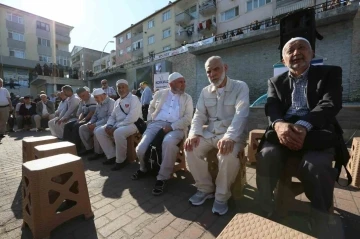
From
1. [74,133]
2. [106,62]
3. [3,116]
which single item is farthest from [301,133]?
[106,62]

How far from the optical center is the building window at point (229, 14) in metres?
20.6

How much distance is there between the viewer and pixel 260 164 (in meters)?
1.90

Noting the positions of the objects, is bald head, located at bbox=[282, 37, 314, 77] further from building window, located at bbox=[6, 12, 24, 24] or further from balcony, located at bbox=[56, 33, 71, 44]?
balcony, located at bbox=[56, 33, 71, 44]

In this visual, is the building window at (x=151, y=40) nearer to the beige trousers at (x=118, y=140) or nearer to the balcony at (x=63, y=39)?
the balcony at (x=63, y=39)

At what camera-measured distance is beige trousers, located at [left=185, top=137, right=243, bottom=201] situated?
7.06ft

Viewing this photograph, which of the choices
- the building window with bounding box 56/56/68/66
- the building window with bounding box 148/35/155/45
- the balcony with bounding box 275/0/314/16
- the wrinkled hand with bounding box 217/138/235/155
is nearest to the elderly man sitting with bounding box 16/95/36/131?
the wrinkled hand with bounding box 217/138/235/155

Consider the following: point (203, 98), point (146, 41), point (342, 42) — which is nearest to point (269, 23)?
point (342, 42)

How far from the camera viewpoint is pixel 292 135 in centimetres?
171

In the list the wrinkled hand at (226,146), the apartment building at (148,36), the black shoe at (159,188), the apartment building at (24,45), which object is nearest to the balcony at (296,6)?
the apartment building at (148,36)

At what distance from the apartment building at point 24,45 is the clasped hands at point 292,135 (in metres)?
33.4

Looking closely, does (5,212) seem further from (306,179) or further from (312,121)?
(312,121)

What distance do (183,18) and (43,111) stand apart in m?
21.7

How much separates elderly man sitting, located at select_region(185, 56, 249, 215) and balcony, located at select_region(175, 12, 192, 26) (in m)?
25.9

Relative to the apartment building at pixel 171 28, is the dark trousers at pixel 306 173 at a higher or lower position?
lower
